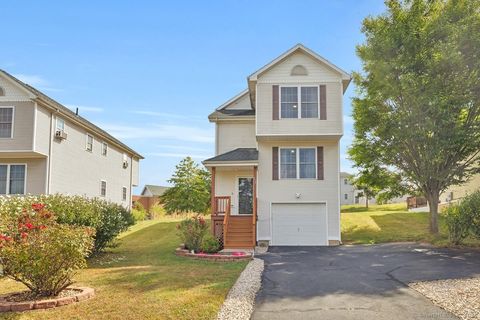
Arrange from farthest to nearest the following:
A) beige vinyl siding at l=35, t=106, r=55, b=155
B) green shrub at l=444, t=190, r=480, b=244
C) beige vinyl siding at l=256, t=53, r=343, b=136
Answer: beige vinyl siding at l=35, t=106, r=55, b=155
beige vinyl siding at l=256, t=53, r=343, b=136
green shrub at l=444, t=190, r=480, b=244

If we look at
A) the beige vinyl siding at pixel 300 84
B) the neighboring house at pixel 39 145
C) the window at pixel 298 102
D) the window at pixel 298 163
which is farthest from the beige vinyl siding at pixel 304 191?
the neighboring house at pixel 39 145

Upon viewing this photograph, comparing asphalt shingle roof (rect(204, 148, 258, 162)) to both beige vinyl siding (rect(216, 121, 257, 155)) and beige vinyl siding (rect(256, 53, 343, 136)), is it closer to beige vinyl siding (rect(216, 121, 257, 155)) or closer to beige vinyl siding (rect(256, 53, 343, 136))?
beige vinyl siding (rect(216, 121, 257, 155))

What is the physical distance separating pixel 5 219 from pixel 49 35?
789 cm

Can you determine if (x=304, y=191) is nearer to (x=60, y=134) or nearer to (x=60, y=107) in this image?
(x=60, y=134)

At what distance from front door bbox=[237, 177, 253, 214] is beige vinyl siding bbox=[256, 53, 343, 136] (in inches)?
108

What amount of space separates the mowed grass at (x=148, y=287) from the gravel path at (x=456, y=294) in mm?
4240

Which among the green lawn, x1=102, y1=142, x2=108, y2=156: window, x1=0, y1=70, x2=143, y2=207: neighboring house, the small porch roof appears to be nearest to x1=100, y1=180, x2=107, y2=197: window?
x1=0, y1=70, x2=143, y2=207: neighboring house

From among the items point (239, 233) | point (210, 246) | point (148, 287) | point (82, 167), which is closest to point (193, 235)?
A: point (210, 246)

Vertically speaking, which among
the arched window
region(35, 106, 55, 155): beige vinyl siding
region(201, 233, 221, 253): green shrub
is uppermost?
the arched window

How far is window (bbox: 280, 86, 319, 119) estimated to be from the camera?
19.0 meters

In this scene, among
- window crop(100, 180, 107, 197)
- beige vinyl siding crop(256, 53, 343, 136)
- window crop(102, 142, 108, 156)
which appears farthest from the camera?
window crop(102, 142, 108, 156)

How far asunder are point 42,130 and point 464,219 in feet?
64.4

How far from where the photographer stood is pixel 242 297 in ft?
27.2

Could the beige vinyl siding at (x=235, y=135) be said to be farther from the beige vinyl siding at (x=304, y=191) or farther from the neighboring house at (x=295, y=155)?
the beige vinyl siding at (x=304, y=191)
